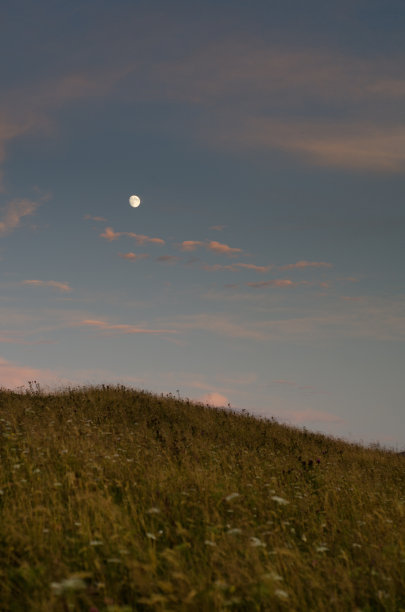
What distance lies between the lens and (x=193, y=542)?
20.2ft

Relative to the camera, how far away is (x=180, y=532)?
5375mm

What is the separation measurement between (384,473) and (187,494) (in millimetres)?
9638

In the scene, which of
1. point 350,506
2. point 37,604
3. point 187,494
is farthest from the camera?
point 350,506

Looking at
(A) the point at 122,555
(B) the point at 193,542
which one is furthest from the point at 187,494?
(A) the point at 122,555

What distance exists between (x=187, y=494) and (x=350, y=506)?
311 cm

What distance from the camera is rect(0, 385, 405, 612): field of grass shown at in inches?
183

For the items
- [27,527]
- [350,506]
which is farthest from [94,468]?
[350,506]

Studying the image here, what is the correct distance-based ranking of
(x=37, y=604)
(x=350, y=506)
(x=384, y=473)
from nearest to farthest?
(x=37, y=604) → (x=350, y=506) → (x=384, y=473)

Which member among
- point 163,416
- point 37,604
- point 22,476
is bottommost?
point 37,604

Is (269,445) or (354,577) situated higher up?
(269,445)

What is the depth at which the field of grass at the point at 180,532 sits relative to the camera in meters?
4.64

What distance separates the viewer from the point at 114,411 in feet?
52.5

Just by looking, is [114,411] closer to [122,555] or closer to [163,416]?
[163,416]

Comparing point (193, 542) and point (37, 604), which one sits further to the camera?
point (193, 542)
